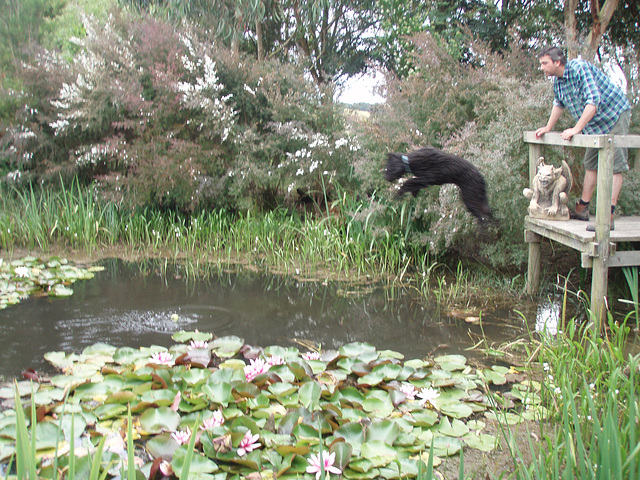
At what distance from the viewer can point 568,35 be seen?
20.0 ft

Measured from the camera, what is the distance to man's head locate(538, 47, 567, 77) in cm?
406

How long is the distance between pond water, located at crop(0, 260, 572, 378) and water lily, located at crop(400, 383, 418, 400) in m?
0.61

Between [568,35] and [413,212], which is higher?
[568,35]

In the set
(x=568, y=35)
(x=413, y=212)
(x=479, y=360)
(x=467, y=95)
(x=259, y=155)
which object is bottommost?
(x=479, y=360)

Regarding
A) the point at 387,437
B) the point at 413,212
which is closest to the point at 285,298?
the point at 413,212

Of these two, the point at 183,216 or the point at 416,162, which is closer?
the point at 416,162

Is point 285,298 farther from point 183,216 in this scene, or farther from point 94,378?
point 183,216

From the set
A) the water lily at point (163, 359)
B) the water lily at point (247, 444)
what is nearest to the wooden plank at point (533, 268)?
the water lily at point (163, 359)

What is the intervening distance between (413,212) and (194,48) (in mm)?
3559

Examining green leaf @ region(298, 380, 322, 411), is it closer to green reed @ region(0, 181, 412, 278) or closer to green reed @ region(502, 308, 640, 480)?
green reed @ region(502, 308, 640, 480)

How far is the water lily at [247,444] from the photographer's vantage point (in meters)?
2.31

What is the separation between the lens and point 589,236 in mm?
3832

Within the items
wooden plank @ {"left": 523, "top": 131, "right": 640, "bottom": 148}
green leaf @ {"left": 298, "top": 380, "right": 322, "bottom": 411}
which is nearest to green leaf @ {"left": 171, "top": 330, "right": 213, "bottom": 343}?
green leaf @ {"left": 298, "top": 380, "right": 322, "bottom": 411}

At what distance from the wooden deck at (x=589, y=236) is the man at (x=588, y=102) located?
0.44ft
